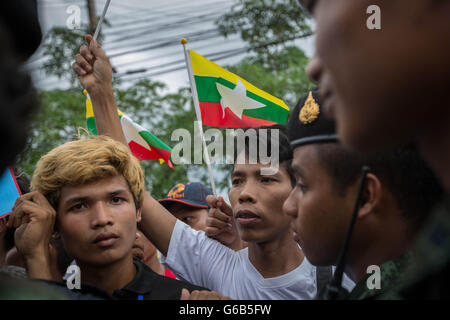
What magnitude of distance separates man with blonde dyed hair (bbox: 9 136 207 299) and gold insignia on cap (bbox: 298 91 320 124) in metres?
1.22

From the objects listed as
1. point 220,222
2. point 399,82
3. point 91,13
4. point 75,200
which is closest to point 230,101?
point 220,222

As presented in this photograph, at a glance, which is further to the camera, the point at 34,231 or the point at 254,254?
the point at 254,254

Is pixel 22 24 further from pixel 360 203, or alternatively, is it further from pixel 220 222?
pixel 220 222

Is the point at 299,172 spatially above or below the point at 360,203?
above

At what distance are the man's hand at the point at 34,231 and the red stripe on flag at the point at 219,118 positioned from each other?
2.13 metres

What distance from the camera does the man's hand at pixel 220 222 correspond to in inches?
125

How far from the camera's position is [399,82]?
0.93 metres

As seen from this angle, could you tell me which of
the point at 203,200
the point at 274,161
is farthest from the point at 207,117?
the point at 274,161

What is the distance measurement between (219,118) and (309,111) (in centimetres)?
247

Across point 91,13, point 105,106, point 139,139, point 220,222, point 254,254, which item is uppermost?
point 91,13

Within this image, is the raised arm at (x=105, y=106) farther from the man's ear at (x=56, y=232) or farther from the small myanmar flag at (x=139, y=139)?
the small myanmar flag at (x=139, y=139)

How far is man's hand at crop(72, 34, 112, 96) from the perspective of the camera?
9.12ft

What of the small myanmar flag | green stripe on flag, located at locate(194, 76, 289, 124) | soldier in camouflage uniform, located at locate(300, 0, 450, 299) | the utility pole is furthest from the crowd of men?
the utility pole
